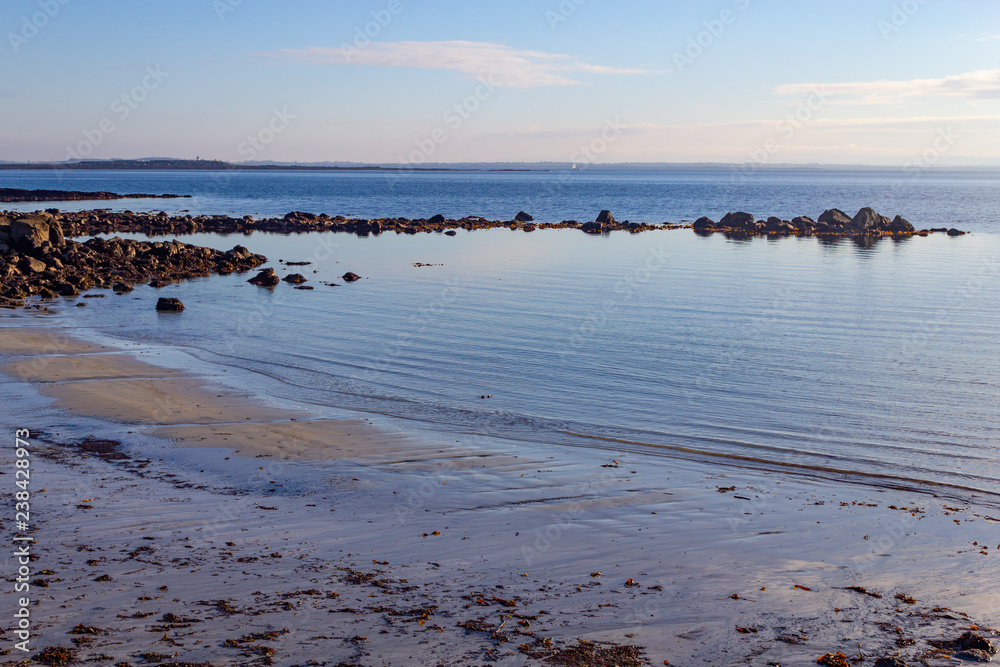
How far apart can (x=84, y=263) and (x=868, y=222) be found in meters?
62.9

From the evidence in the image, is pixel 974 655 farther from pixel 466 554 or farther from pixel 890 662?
pixel 466 554

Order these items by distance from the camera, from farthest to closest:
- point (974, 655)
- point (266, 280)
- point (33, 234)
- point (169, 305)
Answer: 1. point (33, 234)
2. point (266, 280)
3. point (169, 305)
4. point (974, 655)

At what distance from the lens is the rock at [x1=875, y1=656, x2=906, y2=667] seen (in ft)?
22.7

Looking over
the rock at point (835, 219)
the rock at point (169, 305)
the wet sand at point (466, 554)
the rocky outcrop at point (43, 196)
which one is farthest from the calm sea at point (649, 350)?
the rocky outcrop at point (43, 196)

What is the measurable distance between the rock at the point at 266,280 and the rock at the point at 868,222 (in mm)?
54269

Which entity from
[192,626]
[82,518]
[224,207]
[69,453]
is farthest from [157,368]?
[224,207]

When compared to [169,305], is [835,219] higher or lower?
higher

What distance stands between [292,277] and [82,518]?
2925cm

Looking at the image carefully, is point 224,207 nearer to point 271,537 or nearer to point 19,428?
point 19,428

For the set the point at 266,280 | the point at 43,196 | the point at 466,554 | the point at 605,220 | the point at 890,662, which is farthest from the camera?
the point at 43,196

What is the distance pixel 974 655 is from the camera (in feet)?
23.3

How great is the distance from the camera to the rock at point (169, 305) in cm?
2938

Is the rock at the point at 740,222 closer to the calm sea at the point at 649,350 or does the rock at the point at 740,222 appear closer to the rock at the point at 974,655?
the calm sea at the point at 649,350

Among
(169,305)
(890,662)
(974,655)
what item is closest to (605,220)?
(169,305)
